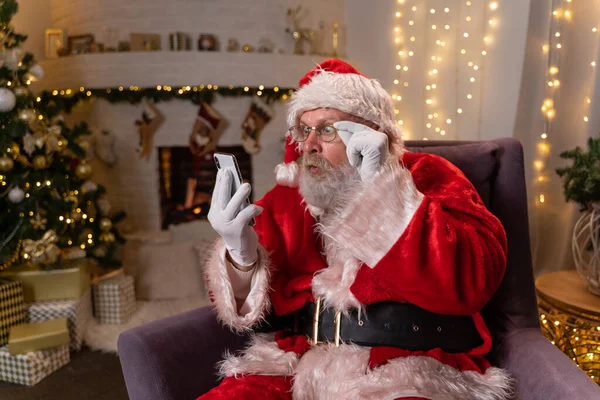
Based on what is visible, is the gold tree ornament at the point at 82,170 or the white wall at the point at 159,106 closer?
the gold tree ornament at the point at 82,170

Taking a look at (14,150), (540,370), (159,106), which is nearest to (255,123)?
(159,106)

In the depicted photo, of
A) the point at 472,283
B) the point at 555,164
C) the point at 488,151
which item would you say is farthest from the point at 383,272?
the point at 555,164

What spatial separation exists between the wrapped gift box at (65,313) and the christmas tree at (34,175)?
0.23 meters

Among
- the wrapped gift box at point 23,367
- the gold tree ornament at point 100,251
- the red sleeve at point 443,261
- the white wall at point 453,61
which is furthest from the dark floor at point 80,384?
the white wall at point 453,61

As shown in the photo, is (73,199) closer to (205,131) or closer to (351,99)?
(205,131)

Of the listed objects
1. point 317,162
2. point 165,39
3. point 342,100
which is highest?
point 165,39

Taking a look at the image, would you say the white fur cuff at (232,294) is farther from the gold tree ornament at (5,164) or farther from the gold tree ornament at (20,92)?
the gold tree ornament at (20,92)

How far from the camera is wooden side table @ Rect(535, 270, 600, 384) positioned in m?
1.71

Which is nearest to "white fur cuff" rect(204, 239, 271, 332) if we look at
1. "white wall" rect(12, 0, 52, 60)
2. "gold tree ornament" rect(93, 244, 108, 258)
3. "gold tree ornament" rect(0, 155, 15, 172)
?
"gold tree ornament" rect(0, 155, 15, 172)

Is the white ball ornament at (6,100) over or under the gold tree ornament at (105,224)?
over

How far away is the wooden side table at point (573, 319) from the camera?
1714 millimetres

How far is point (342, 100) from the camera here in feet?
4.38

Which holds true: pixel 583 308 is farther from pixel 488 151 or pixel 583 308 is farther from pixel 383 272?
pixel 383 272

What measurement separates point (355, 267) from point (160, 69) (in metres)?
2.64
